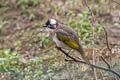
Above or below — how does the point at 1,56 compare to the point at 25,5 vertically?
below

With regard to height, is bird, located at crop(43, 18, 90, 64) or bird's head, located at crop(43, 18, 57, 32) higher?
bird's head, located at crop(43, 18, 57, 32)

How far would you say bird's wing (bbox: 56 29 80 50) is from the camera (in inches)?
186

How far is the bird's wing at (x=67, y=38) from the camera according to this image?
4723 mm

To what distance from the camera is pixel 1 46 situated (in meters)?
7.20

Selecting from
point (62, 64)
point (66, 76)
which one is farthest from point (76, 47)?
point (62, 64)

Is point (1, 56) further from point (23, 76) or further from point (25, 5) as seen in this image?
point (25, 5)

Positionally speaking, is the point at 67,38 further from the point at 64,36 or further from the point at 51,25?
the point at 51,25

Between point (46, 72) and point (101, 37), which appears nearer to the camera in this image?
point (46, 72)

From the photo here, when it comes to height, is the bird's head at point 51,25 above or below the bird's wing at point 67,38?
above

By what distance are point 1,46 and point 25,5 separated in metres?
1.74

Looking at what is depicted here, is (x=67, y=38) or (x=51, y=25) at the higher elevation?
(x=51, y=25)

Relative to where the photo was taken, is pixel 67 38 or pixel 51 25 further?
pixel 51 25

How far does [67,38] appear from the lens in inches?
191

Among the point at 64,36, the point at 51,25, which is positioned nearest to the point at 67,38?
the point at 64,36
